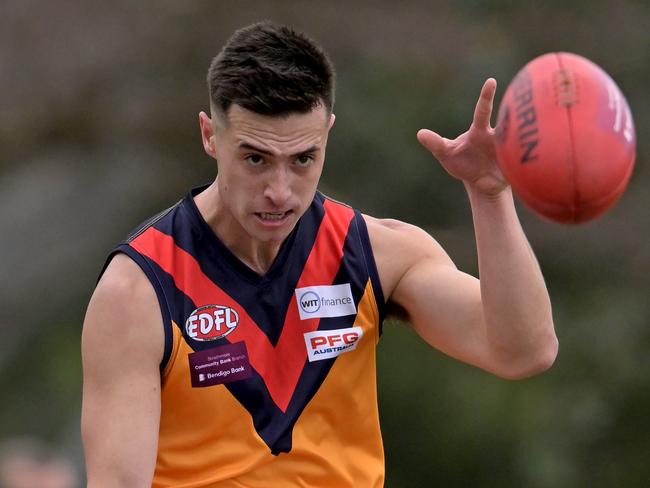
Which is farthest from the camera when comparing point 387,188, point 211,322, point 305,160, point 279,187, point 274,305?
point 387,188

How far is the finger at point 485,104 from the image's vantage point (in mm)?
5027

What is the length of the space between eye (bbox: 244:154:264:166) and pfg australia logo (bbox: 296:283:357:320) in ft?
1.86

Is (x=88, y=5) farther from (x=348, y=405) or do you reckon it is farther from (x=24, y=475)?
(x=348, y=405)

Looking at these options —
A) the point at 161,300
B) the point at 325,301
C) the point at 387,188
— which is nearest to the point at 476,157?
the point at 325,301

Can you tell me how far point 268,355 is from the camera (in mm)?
5477

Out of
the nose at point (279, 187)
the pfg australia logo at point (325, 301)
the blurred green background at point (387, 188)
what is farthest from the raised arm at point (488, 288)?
the blurred green background at point (387, 188)

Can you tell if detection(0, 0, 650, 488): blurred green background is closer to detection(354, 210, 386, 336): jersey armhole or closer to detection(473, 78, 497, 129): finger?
detection(354, 210, 386, 336): jersey armhole

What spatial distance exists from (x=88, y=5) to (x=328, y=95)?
33.1 feet

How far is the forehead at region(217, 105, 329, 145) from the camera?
521 cm

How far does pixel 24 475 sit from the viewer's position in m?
8.95

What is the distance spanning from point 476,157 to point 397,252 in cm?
58

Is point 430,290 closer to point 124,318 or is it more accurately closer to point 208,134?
point 208,134

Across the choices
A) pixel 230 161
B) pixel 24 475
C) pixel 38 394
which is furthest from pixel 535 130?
pixel 38 394

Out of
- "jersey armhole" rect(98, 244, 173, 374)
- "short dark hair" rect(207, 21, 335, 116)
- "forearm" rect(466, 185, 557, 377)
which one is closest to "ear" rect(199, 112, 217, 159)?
"short dark hair" rect(207, 21, 335, 116)
